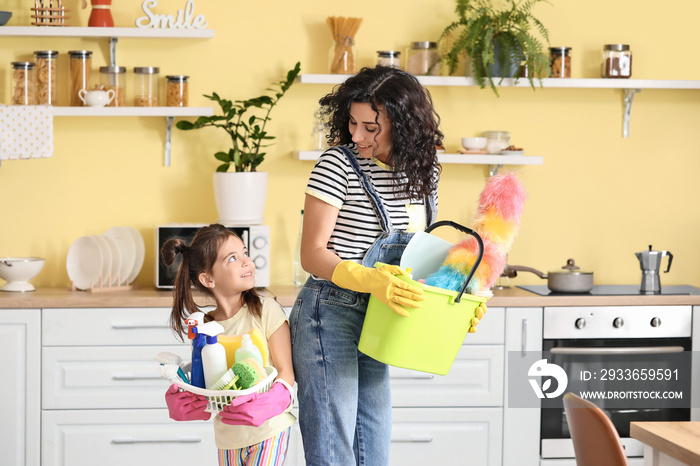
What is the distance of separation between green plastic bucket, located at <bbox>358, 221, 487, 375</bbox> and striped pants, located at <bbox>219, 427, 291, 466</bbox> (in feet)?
1.00

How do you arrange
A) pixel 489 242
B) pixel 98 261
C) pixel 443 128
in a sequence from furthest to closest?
pixel 443 128 < pixel 98 261 < pixel 489 242

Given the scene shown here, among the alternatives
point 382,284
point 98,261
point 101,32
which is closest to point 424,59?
point 101,32

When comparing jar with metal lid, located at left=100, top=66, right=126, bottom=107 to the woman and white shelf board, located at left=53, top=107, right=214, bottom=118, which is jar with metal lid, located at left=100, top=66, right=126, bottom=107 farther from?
the woman

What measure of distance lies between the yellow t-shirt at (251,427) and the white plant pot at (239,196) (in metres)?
1.40

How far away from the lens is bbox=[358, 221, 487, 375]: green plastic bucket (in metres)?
1.76

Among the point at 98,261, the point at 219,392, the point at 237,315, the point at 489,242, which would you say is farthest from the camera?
the point at 98,261

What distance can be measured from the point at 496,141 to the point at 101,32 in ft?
5.32

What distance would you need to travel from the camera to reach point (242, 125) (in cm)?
343

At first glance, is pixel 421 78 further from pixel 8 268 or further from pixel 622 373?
pixel 8 268

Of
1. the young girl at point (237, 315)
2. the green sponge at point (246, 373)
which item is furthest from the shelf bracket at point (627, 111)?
the green sponge at point (246, 373)

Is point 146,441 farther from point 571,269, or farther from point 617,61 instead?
point 617,61

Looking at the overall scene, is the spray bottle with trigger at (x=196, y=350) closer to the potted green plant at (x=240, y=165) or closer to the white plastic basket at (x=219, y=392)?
the white plastic basket at (x=219, y=392)

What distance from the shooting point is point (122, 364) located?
314 centimetres

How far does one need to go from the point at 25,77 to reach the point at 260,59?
92 centimetres
